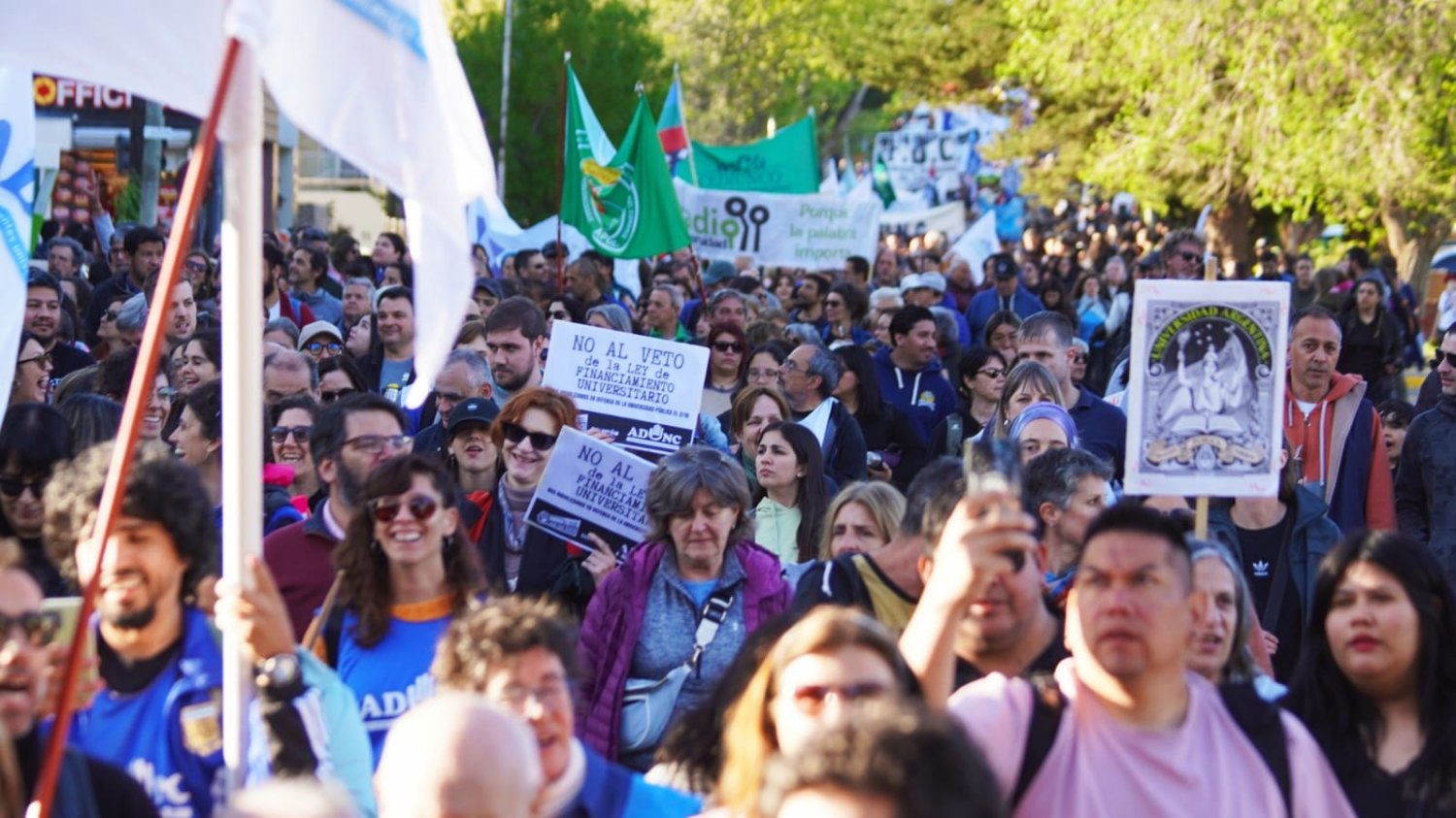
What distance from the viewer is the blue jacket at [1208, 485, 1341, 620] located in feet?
24.7

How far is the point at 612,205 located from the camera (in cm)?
1538

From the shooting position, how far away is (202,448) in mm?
7125

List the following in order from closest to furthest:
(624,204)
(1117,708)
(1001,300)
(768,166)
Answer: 1. (1117,708)
2. (624,204)
3. (1001,300)
4. (768,166)

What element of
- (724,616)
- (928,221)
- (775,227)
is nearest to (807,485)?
(724,616)

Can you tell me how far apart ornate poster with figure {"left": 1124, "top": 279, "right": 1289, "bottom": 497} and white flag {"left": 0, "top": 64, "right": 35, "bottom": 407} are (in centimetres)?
316

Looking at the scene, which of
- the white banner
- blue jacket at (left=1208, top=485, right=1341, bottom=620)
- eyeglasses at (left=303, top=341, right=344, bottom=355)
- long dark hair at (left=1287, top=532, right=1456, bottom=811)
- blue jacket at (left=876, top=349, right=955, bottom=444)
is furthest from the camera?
the white banner

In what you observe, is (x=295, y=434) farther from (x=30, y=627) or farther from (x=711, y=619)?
(x=30, y=627)

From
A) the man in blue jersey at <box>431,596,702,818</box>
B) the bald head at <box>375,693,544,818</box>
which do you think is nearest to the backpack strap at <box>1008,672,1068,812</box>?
the man in blue jersey at <box>431,596,702,818</box>

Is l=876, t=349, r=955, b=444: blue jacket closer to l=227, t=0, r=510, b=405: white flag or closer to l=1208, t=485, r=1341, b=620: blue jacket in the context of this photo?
l=1208, t=485, r=1341, b=620: blue jacket

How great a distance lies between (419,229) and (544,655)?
88cm

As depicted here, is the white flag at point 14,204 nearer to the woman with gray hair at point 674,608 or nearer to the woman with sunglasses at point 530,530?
the woman with sunglasses at point 530,530

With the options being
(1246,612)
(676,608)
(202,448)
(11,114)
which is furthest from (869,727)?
(11,114)

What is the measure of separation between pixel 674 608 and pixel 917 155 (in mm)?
34446

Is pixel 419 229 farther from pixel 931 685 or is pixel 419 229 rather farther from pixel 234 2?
pixel 931 685
